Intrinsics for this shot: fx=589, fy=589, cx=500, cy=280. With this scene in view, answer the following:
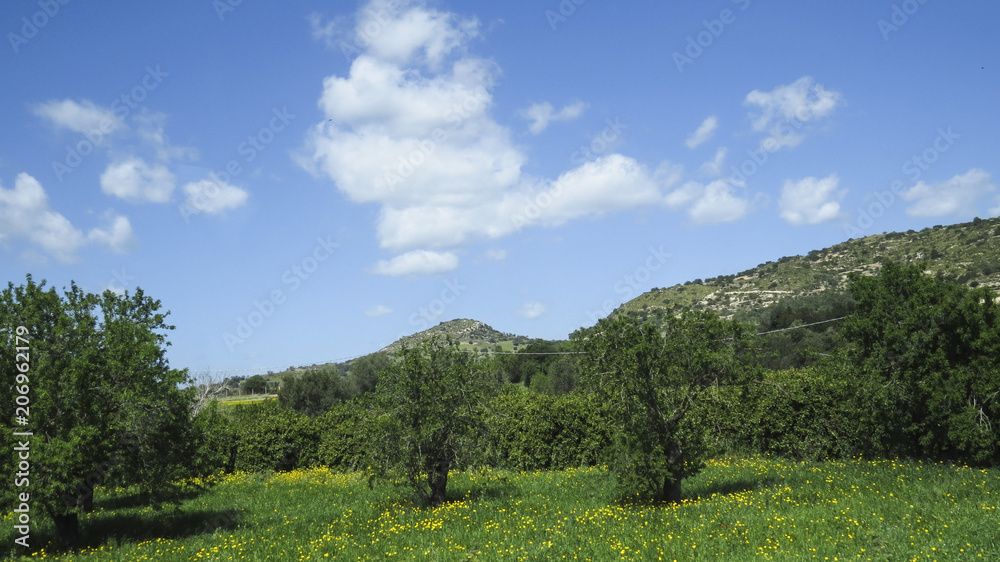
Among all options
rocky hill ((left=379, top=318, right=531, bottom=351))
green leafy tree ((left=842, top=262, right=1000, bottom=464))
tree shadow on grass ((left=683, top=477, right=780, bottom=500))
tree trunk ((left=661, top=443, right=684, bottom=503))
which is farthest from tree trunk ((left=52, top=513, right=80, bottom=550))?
rocky hill ((left=379, top=318, right=531, bottom=351))

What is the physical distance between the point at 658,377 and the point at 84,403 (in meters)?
11.9

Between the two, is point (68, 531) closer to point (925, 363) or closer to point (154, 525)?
point (154, 525)

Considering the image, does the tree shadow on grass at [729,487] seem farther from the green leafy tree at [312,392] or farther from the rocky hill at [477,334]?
the rocky hill at [477,334]

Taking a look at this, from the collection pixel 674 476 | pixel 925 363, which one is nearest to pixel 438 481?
pixel 674 476

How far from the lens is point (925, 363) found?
49.1ft

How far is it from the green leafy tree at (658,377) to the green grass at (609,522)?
94 cm

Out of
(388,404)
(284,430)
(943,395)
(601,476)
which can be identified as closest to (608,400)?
(601,476)

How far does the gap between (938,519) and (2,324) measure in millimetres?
18022

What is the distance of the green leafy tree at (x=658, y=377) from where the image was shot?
41.0 ft

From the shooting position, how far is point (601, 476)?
54.2 ft

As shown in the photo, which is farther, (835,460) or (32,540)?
(835,460)

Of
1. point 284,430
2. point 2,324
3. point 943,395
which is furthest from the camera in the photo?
point 284,430

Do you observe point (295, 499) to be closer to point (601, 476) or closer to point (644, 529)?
point (601, 476)

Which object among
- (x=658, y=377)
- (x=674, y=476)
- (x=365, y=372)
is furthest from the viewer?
(x=365, y=372)
